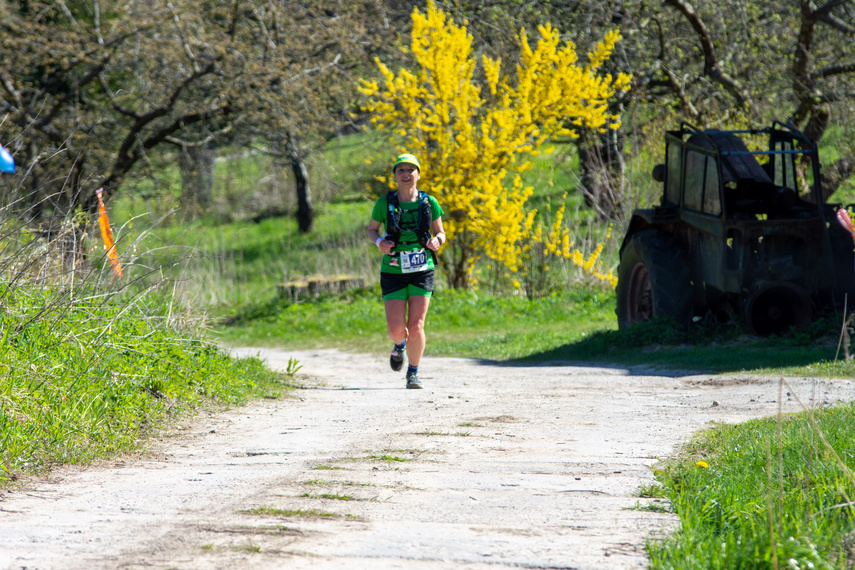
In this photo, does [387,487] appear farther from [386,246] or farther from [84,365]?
[386,246]

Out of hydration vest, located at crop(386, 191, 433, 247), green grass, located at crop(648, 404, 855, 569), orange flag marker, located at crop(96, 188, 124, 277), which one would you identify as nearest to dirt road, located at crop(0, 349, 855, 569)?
green grass, located at crop(648, 404, 855, 569)

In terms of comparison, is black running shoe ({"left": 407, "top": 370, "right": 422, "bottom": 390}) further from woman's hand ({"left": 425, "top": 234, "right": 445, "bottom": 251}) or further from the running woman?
woman's hand ({"left": 425, "top": 234, "right": 445, "bottom": 251})

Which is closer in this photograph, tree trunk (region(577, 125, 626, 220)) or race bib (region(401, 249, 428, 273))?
race bib (region(401, 249, 428, 273))

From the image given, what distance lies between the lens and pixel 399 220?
7598mm

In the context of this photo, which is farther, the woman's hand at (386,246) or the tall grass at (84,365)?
the woman's hand at (386,246)

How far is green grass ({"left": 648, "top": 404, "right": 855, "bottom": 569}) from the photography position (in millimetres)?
3041

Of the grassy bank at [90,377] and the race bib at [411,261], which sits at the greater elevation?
the race bib at [411,261]

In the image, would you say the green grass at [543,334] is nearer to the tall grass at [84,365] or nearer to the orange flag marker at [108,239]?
the orange flag marker at [108,239]

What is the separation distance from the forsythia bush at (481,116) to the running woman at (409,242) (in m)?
7.77

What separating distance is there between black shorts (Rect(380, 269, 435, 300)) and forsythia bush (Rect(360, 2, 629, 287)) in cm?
785

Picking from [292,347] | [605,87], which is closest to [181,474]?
[292,347]

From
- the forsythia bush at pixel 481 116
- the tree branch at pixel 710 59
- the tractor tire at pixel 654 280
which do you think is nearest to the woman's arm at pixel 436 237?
the tractor tire at pixel 654 280

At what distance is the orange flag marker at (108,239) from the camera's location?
6941 millimetres

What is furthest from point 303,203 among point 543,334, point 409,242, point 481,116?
point 409,242
